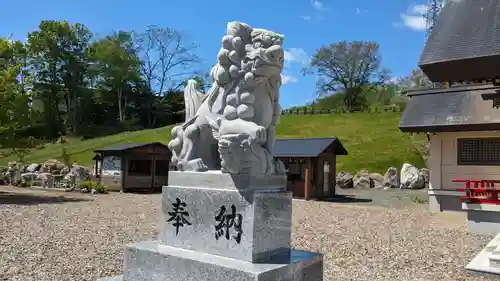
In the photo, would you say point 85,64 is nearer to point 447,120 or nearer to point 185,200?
point 447,120

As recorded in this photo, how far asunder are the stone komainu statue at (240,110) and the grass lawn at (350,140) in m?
27.2

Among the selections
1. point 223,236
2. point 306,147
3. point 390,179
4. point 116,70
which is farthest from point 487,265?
point 116,70

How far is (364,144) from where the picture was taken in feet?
117

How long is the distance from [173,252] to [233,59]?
1890 millimetres

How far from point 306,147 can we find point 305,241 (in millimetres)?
12148

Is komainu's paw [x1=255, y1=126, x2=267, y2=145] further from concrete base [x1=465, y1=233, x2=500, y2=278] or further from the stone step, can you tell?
concrete base [x1=465, y1=233, x2=500, y2=278]

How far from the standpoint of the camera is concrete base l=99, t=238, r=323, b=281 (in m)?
3.19

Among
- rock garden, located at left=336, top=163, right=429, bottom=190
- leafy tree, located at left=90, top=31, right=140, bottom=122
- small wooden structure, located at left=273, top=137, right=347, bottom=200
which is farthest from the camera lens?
leafy tree, located at left=90, top=31, right=140, bottom=122

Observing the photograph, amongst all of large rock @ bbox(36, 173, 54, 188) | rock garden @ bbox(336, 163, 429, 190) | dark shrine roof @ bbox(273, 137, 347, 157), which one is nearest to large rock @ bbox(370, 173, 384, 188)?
rock garden @ bbox(336, 163, 429, 190)

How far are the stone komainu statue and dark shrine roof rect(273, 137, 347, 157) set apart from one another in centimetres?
1504

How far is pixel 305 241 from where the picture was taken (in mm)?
8258

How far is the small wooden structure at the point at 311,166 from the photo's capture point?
19066mm

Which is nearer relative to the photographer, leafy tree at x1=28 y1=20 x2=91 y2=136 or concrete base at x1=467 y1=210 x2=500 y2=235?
concrete base at x1=467 y1=210 x2=500 y2=235

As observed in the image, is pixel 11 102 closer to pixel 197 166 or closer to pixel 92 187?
pixel 92 187
